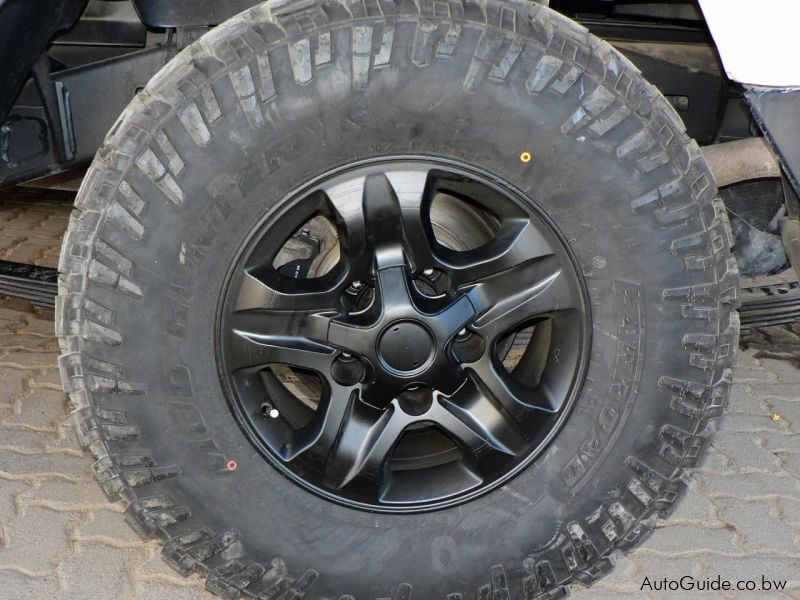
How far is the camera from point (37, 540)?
2.50 meters

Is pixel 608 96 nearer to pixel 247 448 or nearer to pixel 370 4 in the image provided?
pixel 370 4

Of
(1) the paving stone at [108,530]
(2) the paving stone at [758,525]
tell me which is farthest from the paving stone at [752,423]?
(1) the paving stone at [108,530]

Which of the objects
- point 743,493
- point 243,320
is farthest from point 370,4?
point 743,493

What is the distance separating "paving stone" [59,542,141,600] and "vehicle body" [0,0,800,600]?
0.45 metres

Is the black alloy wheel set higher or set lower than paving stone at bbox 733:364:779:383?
higher

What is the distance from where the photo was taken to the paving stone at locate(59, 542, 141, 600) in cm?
230

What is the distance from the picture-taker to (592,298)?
6.60 feet

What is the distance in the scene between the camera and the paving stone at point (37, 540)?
2.39 meters

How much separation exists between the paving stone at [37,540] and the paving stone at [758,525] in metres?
2.11

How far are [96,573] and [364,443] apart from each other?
94cm

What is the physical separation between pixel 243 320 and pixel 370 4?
764mm

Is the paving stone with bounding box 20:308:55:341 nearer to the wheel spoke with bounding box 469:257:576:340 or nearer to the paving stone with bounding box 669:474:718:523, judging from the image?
the wheel spoke with bounding box 469:257:576:340

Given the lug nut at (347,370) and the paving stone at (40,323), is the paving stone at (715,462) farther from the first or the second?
the paving stone at (40,323)

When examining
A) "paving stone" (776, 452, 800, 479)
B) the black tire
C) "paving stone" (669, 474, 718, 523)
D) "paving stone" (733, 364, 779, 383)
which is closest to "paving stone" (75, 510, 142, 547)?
the black tire
